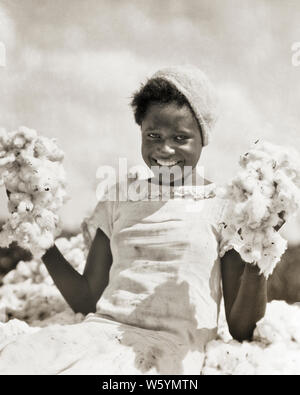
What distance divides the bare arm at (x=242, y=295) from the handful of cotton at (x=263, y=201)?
7cm

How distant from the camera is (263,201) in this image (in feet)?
2.81

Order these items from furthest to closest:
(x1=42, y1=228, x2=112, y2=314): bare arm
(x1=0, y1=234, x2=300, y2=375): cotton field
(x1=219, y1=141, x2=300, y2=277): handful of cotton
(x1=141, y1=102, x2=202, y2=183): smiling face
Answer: (x1=42, y1=228, x2=112, y2=314): bare arm → (x1=141, y1=102, x2=202, y2=183): smiling face → (x1=0, y1=234, x2=300, y2=375): cotton field → (x1=219, y1=141, x2=300, y2=277): handful of cotton

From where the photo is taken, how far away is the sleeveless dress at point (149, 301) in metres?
0.91

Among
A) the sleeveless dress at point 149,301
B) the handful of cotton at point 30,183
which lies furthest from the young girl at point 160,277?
the handful of cotton at point 30,183

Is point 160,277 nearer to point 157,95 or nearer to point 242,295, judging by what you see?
point 242,295

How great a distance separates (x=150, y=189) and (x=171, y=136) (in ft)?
0.54

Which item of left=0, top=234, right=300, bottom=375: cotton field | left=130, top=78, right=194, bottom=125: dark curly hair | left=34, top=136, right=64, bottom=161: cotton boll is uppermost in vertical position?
left=130, top=78, right=194, bottom=125: dark curly hair

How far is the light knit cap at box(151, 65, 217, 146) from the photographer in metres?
1.13

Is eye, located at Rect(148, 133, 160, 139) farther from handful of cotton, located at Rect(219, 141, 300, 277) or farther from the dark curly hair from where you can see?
handful of cotton, located at Rect(219, 141, 300, 277)

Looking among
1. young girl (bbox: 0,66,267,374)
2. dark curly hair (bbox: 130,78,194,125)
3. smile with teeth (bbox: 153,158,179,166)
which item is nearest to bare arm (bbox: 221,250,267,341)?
young girl (bbox: 0,66,267,374)

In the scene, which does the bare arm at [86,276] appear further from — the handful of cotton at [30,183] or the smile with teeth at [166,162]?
the smile with teeth at [166,162]

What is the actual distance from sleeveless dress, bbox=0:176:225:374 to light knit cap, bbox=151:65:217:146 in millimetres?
169
